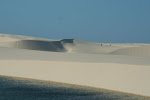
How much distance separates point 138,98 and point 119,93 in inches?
42.4

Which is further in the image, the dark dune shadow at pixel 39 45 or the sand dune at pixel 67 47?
the dark dune shadow at pixel 39 45

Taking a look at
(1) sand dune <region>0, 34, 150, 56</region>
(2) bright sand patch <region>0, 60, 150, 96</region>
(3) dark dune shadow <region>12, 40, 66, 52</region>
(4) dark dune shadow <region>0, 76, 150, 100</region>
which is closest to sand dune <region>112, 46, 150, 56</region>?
(1) sand dune <region>0, 34, 150, 56</region>

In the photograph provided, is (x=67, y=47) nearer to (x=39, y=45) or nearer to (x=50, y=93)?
(x=39, y=45)

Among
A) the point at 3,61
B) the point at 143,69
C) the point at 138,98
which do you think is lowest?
the point at 138,98

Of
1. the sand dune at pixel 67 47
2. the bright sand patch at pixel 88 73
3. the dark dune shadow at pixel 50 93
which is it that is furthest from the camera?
the sand dune at pixel 67 47

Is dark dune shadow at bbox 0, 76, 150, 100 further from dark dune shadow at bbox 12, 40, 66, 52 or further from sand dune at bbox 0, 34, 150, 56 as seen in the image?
dark dune shadow at bbox 12, 40, 66, 52

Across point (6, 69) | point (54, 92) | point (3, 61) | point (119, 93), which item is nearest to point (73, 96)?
point (54, 92)

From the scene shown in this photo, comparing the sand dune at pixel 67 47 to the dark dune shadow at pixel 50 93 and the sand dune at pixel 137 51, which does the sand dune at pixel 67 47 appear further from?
the dark dune shadow at pixel 50 93

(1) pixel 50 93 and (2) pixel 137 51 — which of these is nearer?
(1) pixel 50 93

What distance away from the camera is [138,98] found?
10.6 meters

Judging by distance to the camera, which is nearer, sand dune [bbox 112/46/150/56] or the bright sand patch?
the bright sand patch

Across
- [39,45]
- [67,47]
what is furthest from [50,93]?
[67,47]

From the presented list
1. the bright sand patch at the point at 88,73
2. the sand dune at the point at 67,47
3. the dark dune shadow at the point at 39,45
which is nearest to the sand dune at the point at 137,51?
the sand dune at the point at 67,47

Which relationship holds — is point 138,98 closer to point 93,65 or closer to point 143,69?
point 143,69
